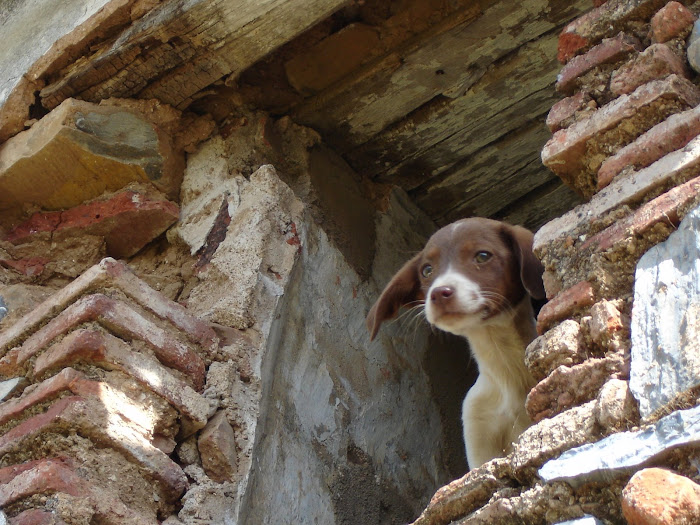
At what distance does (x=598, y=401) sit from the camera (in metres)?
1.73

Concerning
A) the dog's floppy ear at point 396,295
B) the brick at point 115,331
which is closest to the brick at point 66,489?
the brick at point 115,331

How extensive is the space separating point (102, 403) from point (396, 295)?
126 centimetres

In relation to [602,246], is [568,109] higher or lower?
higher

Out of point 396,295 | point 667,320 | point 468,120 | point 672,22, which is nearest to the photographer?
point 667,320

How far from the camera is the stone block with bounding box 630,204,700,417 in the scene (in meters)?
1.61

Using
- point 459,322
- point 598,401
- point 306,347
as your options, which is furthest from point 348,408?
point 598,401

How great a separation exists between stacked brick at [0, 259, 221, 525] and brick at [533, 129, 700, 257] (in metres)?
1.10

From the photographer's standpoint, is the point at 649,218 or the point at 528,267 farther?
the point at 528,267

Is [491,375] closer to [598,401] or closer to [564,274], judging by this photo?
[564,274]

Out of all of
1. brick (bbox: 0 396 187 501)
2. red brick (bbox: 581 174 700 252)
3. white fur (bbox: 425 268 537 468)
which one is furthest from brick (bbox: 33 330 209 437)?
red brick (bbox: 581 174 700 252)

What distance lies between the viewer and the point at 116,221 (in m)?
3.59

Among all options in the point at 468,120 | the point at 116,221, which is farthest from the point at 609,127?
the point at 116,221

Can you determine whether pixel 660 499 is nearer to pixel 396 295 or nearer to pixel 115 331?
pixel 115 331

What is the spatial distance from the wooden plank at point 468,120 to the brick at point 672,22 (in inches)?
43.0
